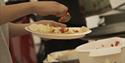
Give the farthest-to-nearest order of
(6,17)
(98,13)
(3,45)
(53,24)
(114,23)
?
(98,13)
(114,23)
(53,24)
(3,45)
(6,17)

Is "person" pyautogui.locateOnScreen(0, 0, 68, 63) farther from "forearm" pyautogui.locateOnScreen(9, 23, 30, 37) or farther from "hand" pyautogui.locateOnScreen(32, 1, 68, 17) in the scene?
"forearm" pyautogui.locateOnScreen(9, 23, 30, 37)

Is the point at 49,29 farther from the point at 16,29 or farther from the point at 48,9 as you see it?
the point at 16,29

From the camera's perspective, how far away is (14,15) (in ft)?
3.91

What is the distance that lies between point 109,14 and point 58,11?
2.95 ft

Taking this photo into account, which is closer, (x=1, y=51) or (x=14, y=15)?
(x=14, y=15)

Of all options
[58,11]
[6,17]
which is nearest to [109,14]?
[58,11]

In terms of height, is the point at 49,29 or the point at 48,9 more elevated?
the point at 48,9

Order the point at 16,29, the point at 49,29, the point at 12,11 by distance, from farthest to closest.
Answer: the point at 16,29
the point at 49,29
the point at 12,11

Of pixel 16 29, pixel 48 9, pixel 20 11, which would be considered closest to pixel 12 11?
pixel 20 11

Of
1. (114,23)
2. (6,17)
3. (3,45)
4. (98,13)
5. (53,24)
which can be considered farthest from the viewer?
(98,13)

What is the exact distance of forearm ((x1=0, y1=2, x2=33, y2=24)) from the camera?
117 cm

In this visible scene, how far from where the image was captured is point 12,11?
1.19 metres

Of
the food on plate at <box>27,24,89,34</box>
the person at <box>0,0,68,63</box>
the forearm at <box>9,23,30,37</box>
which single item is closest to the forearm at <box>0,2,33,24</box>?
the person at <box>0,0,68,63</box>

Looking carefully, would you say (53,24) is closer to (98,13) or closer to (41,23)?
(41,23)
